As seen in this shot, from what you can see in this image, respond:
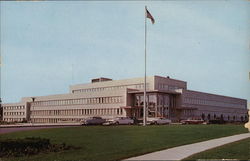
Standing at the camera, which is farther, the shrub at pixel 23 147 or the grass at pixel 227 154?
the shrub at pixel 23 147

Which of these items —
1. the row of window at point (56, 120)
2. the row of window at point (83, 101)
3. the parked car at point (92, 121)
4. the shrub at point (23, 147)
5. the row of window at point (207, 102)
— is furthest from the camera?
the row of window at point (56, 120)

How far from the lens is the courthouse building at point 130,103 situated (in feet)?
214

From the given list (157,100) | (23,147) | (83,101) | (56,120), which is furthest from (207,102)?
(23,147)

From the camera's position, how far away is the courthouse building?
214 feet

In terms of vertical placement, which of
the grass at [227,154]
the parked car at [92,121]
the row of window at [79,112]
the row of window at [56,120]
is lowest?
the row of window at [56,120]

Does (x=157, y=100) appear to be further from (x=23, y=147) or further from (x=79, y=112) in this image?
(x=23, y=147)

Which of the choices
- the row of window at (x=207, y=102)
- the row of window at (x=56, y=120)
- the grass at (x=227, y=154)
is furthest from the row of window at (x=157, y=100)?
the grass at (x=227, y=154)

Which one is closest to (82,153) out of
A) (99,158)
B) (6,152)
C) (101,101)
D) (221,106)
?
(99,158)

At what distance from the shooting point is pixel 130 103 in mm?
67062

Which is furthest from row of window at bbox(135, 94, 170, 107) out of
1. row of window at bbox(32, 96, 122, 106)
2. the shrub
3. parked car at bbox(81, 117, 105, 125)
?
the shrub

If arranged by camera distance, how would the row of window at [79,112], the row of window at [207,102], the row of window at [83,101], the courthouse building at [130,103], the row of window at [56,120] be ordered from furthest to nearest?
1. the row of window at [56,120]
2. the row of window at [207,102]
3. the row of window at [83,101]
4. the row of window at [79,112]
5. the courthouse building at [130,103]

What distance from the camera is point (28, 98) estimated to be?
97.9m

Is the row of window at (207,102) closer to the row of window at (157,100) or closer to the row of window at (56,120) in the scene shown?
the row of window at (157,100)

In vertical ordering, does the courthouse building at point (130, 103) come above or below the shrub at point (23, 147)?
above
